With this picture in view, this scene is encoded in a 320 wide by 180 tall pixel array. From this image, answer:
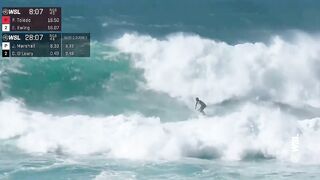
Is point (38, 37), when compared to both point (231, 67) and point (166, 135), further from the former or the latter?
point (231, 67)

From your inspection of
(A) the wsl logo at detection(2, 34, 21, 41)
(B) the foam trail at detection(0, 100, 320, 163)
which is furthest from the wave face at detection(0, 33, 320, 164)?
(A) the wsl logo at detection(2, 34, 21, 41)

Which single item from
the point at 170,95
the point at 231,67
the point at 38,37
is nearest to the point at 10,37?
the point at 38,37

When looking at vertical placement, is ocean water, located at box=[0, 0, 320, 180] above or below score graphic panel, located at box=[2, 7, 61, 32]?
below

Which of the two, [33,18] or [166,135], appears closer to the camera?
[166,135]

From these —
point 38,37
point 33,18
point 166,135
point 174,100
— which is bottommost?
point 166,135

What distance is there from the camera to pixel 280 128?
12.8 feet

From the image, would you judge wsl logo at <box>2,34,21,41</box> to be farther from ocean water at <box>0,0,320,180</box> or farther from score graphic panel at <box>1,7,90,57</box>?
ocean water at <box>0,0,320,180</box>

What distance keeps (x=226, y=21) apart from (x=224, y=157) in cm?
81

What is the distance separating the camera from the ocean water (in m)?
3.88

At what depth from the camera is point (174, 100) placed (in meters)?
3.96

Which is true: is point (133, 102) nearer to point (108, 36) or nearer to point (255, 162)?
point (108, 36)

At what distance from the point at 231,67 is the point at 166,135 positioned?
0.56 metres

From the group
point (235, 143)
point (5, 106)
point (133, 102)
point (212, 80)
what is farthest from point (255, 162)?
point (5, 106)

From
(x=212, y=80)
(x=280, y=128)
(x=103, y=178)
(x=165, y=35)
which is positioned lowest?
(x=103, y=178)
